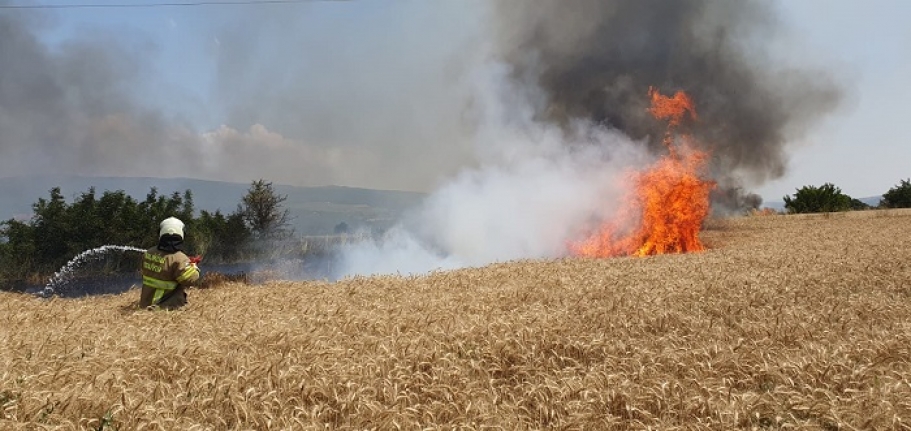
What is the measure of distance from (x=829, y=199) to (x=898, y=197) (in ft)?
25.3

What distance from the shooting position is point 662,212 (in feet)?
87.9

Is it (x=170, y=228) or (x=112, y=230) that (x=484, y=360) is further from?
(x=112, y=230)

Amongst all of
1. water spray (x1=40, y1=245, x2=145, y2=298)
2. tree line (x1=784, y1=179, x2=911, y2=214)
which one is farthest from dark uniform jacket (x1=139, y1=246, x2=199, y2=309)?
tree line (x1=784, y1=179, x2=911, y2=214)

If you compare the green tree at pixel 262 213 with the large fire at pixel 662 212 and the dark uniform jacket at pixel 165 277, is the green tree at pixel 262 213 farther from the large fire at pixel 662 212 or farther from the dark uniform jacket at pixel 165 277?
the dark uniform jacket at pixel 165 277

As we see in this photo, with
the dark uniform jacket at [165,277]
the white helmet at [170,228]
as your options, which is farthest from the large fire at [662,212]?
the white helmet at [170,228]

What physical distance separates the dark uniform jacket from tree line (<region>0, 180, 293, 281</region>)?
24.5m

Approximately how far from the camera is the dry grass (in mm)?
4715

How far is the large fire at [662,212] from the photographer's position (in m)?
26.4

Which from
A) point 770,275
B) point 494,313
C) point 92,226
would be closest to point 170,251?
point 494,313

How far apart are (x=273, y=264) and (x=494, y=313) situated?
106ft

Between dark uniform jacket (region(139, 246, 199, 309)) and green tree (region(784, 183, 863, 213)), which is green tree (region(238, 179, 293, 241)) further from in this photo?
green tree (region(784, 183, 863, 213))

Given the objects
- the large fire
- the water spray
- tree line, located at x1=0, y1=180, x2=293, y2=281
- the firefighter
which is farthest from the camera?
tree line, located at x1=0, y1=180, x2=293, y2=281

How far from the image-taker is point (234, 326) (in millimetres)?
8242

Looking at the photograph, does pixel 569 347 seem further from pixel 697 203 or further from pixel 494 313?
pixel 697 203
